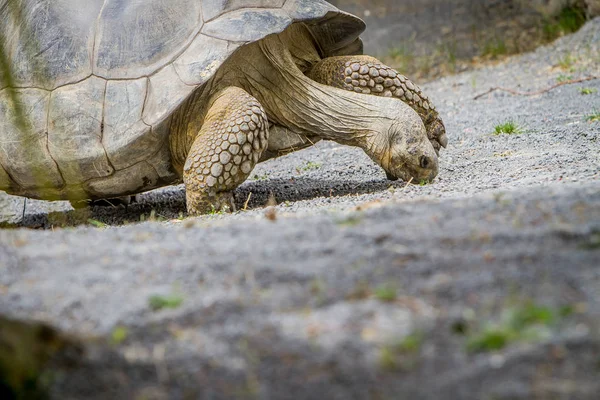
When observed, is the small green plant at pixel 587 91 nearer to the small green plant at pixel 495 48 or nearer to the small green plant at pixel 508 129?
the small green plant at pixel 508 129

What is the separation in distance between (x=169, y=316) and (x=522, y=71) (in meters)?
8.91

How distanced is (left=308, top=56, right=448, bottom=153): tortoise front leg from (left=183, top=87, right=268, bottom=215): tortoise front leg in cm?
85

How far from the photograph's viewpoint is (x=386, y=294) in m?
1.96

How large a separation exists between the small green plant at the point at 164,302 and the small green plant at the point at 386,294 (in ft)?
1.77

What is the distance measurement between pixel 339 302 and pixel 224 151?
8.45 ft

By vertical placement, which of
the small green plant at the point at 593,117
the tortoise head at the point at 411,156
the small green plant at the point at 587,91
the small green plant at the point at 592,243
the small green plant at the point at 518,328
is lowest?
the small green plant at the point at 587,91

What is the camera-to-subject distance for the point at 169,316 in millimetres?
1988

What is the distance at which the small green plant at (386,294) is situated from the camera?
77.1 inches

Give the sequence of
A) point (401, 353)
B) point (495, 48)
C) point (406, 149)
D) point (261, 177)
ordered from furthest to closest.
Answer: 1. point (495, 48)
2. point (261, 177)
3. point (406, 149)
4. point (401, 353)

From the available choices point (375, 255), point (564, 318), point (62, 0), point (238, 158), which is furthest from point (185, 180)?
point (564, 318)

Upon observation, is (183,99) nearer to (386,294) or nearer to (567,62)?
(386,294)

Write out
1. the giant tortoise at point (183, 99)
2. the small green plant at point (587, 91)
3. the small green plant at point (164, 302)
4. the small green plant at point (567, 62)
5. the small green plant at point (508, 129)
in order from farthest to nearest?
the small green plant at point (567, 62)
the small green plant at point (587, 91)
the small green plant at point (508, 129)
the giant tortoise at point (183, 99)
the small green plant at point (164, 302)

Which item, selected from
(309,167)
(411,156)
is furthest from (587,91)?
(411,156)

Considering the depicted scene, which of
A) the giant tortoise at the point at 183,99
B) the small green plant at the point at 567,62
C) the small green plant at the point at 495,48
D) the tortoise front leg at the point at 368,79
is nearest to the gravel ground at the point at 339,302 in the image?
the giant tortoise at the point at 183,99
